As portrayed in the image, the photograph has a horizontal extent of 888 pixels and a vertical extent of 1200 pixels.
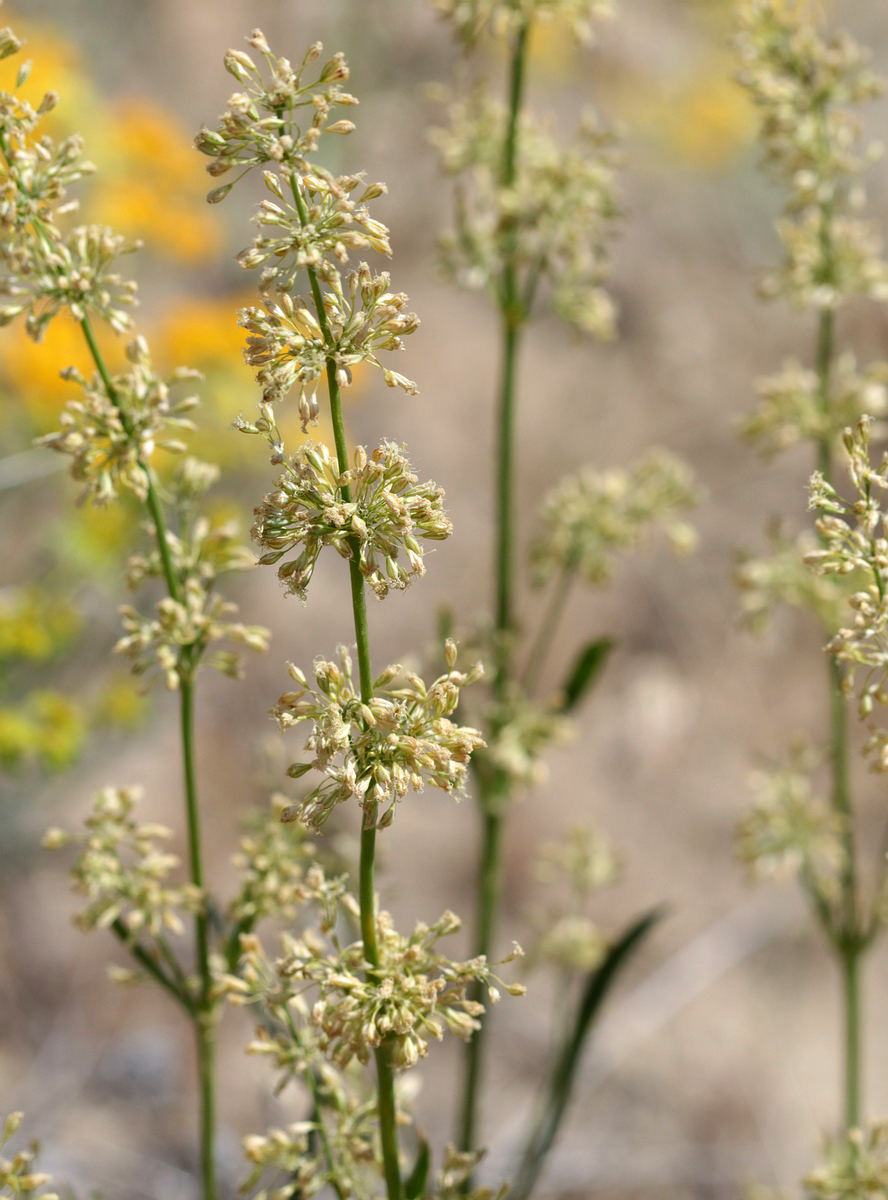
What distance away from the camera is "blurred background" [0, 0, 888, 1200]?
4051mm

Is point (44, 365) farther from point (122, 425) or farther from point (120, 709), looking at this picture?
point (122, 425)

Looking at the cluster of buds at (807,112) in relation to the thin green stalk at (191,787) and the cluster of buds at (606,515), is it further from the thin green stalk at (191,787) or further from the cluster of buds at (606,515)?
the thin green stalk at (191,787)

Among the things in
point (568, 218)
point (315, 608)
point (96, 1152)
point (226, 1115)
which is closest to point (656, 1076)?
point (226, 1115)

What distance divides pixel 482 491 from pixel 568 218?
3.74m

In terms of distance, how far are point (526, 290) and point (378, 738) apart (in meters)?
1.49

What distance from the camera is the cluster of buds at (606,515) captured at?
2658 millimetres

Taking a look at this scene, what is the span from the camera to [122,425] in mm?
1645

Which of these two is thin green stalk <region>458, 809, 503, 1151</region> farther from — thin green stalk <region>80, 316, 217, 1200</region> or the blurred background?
thin green stalk <region>80, 316, 217, 1200</region>

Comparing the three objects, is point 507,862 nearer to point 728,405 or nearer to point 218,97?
point 728,405

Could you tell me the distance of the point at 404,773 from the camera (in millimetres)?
1369

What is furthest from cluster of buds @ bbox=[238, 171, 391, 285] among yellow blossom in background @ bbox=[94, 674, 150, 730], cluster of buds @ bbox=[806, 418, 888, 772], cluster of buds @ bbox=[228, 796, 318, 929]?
yellow blossom in background @ bbox=[94, 674, 150, 730]

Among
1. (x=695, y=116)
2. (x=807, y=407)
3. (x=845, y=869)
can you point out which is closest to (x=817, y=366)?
(x=807, y=407)

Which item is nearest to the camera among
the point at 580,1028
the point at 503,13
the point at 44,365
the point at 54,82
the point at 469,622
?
the point at 503,13

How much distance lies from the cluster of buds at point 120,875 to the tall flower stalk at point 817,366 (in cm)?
122
